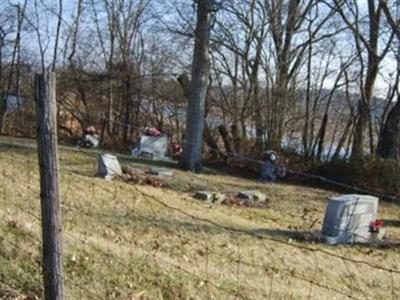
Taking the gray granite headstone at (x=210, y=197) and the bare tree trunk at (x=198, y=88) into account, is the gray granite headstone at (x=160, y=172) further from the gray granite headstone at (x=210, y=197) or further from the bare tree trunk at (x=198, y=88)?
the gray granite headstone at (x=210, y=197)

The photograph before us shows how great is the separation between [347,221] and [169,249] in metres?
4.01

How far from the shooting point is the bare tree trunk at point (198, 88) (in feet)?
54.2

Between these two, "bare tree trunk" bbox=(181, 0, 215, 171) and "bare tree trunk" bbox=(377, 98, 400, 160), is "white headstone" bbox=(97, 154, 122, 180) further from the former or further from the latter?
"bare tree trunk" bbox=(377, 98, 400, 160)

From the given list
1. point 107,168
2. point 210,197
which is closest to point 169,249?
point 210,197

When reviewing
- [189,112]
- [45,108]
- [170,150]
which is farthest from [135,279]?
[170,150]

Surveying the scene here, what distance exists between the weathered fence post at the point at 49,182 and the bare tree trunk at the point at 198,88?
12.9m

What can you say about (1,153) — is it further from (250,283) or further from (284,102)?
(284,102)

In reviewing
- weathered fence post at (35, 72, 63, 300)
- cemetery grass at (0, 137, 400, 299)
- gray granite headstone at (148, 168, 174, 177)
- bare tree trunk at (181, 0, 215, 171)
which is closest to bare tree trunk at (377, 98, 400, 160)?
cemetery grass at (0, 137, 400, 299)

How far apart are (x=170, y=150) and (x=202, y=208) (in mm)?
9881

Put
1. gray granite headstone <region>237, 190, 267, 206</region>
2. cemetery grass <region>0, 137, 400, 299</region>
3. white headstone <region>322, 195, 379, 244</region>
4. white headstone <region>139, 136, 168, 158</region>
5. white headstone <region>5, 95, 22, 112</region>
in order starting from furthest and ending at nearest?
white headstone <region>5, 95, 22, 112</region>, white headstone <region>139, 136, 168, 158</region>, gray granite headstone <region>237, 190, 267, 206</region>, white headstone <region>322, 195, 379, 244</region>, cemetery grass <region>0, 137, 400, 299</region>

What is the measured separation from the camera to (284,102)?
75.7ft

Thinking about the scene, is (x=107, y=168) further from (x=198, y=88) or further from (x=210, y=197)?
(x=198, y=88)

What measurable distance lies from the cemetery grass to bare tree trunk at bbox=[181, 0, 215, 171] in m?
3.60

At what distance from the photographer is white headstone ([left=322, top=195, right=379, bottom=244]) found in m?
10.1
